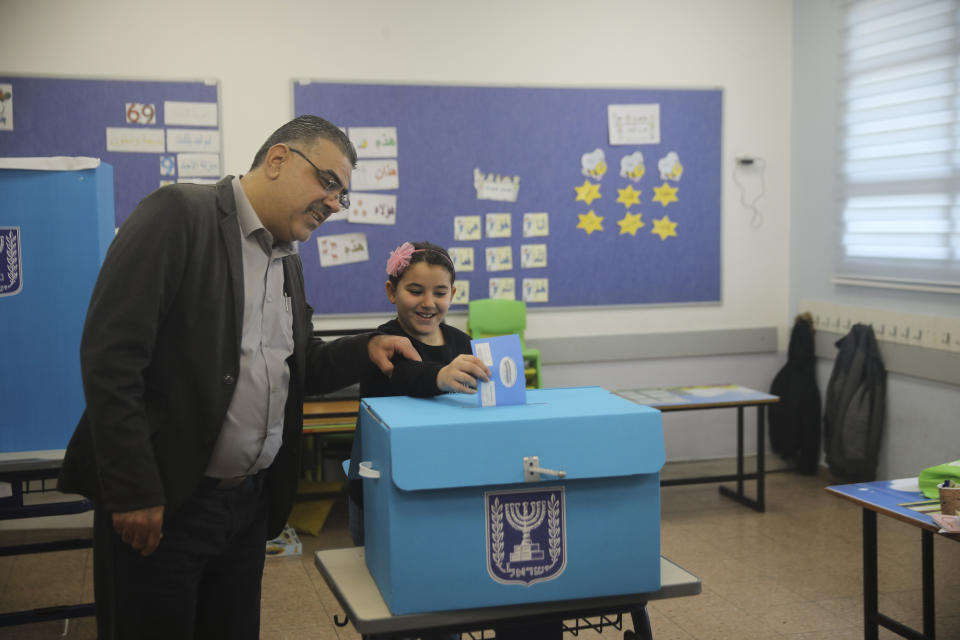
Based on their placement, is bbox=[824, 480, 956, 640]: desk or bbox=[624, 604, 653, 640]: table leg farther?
bbox=[824, 480, 956, 640]: desk

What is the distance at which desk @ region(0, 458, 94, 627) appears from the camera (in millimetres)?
2424

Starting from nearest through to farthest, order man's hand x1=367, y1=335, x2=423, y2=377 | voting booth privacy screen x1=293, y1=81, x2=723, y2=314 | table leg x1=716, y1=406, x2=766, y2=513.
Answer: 1. man's hand x1=367, y1=335, x2=423, y2=377
2. table leg x1=716, y1=406, x2=766, y2=513
3. voting booth privacy screen x1=293, y1=81, x2=723, y2=314

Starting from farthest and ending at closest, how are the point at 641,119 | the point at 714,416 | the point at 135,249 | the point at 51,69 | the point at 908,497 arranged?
the point at 714,416, the point at 641,119, the point at 51,69, the point at 908,497, the point at 135,249

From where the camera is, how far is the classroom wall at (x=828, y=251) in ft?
14.1

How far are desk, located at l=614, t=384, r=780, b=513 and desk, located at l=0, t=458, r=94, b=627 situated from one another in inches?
98.5

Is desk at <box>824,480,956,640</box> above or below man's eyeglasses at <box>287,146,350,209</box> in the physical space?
below

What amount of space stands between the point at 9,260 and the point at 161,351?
126cm

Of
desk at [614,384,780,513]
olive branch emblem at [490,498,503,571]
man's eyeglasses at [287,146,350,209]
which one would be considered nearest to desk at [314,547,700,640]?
olive branch emblem at [490,498,503,571]

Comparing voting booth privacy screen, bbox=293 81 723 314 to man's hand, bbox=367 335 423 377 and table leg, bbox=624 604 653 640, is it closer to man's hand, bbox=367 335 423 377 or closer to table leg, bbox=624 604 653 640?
man's hand, bbox=367 335 423 377

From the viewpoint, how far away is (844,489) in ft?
8.63

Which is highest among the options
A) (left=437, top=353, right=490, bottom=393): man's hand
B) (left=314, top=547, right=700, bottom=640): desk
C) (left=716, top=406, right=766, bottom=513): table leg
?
(left=437, top=353, right=490, bottom=393): man's hand

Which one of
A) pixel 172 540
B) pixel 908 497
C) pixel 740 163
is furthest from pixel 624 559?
pixel 740 163

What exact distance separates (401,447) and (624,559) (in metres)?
0.42

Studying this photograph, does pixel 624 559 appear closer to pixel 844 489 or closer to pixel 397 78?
pixel 844 489
